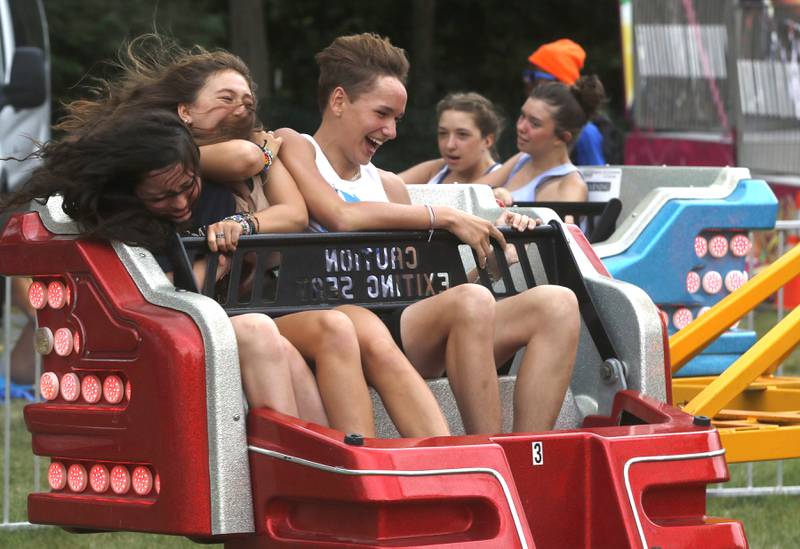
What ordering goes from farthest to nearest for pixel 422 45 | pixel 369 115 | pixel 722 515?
pixel 422 45
pixel 722 515
pixel 369 115

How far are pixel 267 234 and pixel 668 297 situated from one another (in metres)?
2.38

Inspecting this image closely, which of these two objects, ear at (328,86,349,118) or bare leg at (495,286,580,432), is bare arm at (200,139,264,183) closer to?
ear at (328,86,349,118)

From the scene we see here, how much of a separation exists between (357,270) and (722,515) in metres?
2.50

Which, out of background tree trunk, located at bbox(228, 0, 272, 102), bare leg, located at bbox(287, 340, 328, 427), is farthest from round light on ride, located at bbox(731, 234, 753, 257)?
background tree trunk, located at bbox(228, 0, 272, 102)

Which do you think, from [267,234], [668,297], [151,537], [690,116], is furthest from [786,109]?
[267,234]

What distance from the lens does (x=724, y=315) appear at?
5.39 meters

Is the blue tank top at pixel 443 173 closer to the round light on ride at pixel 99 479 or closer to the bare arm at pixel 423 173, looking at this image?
the bare arm at pixel 423 173

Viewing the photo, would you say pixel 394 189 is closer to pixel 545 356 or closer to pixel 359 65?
pixel 359 65

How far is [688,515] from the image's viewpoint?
13.1 ft

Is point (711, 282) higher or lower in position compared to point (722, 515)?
higher

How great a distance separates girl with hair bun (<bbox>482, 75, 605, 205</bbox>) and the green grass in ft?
5.08

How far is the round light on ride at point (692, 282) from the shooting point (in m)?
6.24

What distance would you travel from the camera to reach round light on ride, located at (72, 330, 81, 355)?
407 centimetres

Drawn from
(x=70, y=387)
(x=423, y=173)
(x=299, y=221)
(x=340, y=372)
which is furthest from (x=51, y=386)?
(x=423, y=173)
